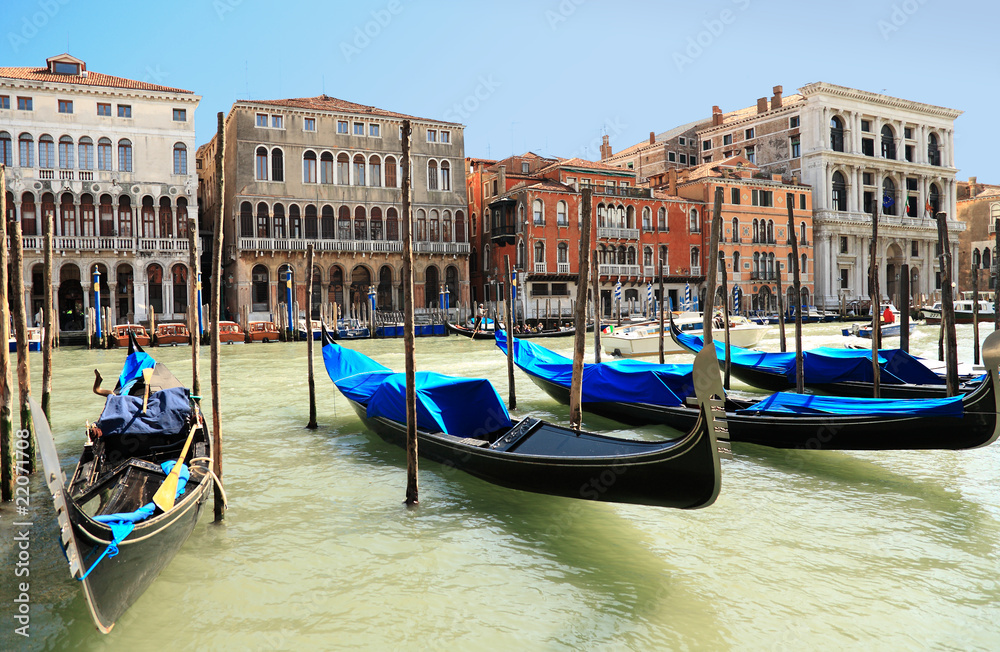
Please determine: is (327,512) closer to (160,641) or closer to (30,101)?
(160,641)

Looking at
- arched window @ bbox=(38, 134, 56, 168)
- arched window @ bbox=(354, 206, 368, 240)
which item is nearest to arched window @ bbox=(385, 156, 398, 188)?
arched window @ bbox=(354, 206, 368, 240)

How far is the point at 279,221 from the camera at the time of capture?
23.3 meters

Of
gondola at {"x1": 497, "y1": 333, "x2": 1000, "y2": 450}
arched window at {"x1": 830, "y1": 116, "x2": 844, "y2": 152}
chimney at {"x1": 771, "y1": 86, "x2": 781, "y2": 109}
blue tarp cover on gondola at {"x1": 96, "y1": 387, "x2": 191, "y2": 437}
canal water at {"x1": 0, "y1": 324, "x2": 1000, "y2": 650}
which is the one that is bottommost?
canal water at {"x1": 0, "y1": 324, "x2": 1000, "y2": 650}

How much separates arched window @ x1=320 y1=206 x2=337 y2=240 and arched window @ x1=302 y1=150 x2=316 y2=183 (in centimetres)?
108

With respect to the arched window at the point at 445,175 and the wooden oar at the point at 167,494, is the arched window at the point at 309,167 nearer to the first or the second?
the arched window at the point at 445,175

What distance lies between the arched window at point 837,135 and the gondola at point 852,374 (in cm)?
2964

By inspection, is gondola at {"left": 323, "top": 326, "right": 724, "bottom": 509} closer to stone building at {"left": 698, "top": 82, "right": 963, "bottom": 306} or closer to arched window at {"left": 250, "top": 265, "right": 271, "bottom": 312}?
arched window at {"left": 250, "top": 265, "right": 271, "bottom": 312}

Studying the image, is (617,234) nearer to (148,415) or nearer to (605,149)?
(605,149)

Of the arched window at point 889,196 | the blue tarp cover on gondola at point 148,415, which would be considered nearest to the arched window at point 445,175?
the blue tarp cover on gondola at point 148,415

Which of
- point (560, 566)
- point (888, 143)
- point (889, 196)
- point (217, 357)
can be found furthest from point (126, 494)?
point (888, 143)

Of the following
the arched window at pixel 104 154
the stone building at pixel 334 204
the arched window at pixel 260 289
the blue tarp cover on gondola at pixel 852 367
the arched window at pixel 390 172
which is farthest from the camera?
the arched window at pixel 390 172

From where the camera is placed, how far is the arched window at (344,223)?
24.2 metres

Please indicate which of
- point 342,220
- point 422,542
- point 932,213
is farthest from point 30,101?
point 932,213

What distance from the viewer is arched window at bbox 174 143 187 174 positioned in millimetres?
22453
